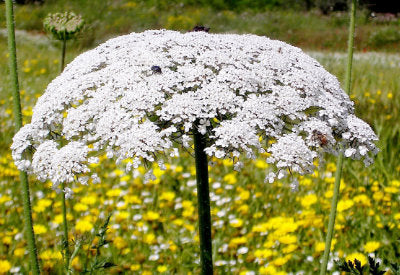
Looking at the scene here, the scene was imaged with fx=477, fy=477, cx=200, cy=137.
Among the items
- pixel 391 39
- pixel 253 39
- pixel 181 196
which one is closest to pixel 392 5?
pixel 391 39

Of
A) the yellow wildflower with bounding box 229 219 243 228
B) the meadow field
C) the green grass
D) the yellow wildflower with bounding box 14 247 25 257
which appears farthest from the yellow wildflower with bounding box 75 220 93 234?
the green grass

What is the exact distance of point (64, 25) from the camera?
7.87 feet

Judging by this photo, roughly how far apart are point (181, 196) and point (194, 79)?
235 centimetres

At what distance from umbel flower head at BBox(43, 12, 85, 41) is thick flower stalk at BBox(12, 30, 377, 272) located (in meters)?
0.82

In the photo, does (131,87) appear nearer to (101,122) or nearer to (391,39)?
(101,122)

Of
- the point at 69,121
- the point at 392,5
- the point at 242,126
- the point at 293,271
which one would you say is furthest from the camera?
the point at 392,5

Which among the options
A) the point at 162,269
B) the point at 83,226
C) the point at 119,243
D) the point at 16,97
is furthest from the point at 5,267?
the point at 16,97

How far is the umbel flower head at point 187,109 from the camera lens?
1305mm

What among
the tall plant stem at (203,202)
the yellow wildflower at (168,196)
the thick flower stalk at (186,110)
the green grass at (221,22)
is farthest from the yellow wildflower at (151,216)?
the green grass at (221,22)

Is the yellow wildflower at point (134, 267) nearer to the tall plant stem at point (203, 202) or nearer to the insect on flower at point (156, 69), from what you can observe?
the tall plant stem at point (203, 202)

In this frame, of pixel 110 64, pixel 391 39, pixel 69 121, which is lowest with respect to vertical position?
pixel 391 39

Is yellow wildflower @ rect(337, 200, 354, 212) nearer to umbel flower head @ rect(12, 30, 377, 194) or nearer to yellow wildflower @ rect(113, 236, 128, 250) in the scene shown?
yellow wildflower @ rect(113, 236, 128, 250)

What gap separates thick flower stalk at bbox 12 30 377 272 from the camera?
130 centimetres

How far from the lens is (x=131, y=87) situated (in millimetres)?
1411
